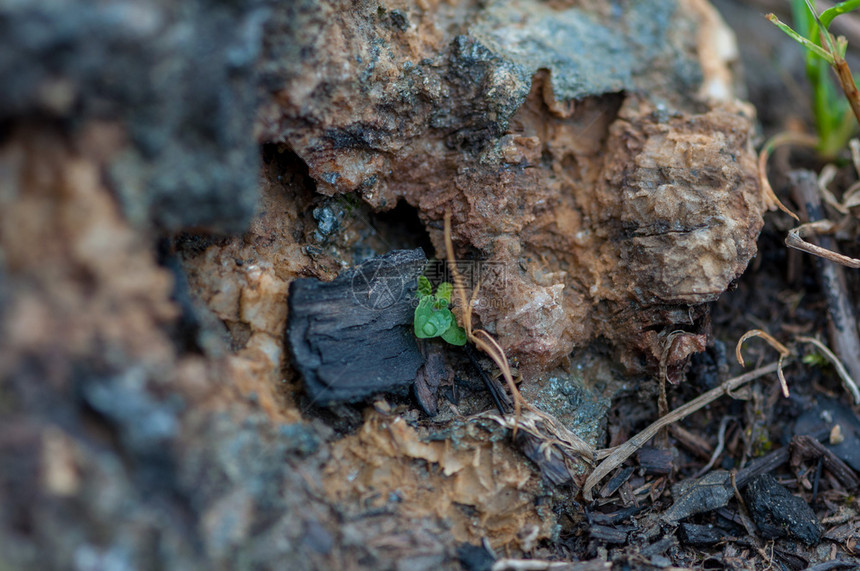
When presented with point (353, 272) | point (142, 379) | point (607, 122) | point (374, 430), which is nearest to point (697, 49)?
point (607, 122)

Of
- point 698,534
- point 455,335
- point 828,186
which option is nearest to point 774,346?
point 698,534

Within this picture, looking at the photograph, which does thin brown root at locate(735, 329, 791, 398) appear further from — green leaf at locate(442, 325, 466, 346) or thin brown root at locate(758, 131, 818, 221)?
green leaf at locate(442, 325, 466, 346)

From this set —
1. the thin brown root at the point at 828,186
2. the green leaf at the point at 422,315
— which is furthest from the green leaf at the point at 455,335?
the thin brown root at the point at 828,186

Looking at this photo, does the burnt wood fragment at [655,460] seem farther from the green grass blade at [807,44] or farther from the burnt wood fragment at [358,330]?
the green grass blade at [807,44]

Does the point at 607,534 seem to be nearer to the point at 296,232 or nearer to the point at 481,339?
the point at 481,339

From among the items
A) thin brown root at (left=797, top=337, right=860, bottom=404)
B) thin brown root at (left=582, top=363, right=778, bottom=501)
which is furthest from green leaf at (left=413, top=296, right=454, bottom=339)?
thin brown root at (left=797, top=337, right=860, bottom=404)
